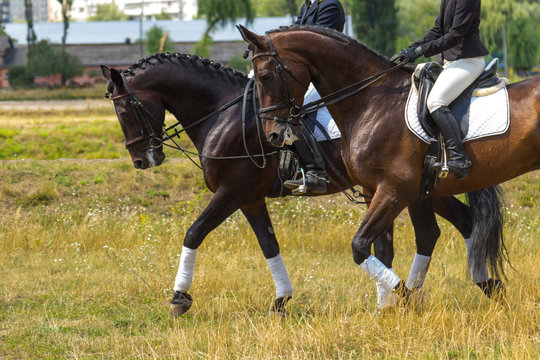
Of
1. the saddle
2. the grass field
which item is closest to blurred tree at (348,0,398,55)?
the grass field

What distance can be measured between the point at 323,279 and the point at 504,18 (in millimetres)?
35467

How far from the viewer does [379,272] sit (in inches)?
243

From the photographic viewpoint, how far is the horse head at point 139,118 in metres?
7.25

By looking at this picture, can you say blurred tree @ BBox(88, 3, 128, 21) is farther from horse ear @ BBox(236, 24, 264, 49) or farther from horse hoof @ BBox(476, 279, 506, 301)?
horse ear @ BBox(236, 24, 264, 49)

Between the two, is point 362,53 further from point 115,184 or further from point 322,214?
point 115,184

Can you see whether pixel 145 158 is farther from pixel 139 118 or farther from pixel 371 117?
pixel 371 117

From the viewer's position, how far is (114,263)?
9188 mm

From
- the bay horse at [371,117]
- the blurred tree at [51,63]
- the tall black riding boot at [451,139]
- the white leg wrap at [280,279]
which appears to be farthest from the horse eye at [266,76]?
the blurred tree at [51,63]

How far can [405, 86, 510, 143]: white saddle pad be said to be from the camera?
6.02 m

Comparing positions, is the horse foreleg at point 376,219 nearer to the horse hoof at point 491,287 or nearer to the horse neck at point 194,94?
the horse hoof at point 491,287

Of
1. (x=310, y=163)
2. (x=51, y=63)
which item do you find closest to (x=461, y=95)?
(x=310, y=163)

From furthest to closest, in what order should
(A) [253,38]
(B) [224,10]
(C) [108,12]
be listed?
(C) [108,12], (B) [224,10], (A) [253,38]

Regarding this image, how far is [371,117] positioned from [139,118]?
2.41 m

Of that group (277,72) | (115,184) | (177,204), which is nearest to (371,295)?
(277,72)
